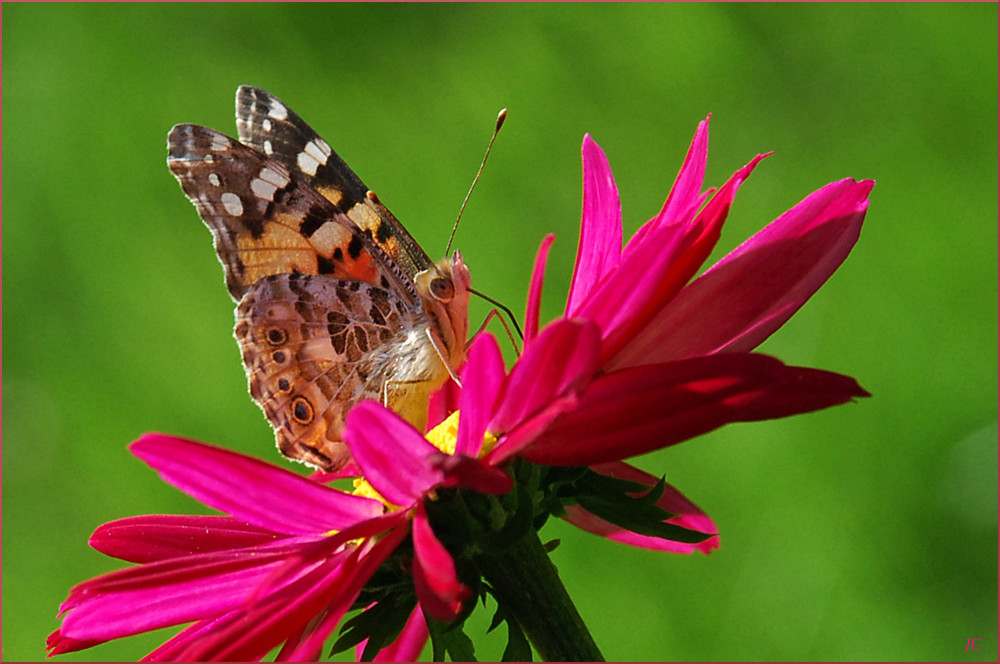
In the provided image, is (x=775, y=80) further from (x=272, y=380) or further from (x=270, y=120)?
(x=272, y=380)

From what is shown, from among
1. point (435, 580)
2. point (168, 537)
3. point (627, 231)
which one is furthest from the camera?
point (627, 231)

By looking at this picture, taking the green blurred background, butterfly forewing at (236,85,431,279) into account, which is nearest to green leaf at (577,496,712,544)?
butterfly forewing at (236,85,431,279)

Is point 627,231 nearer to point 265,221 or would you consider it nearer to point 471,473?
point 265,221

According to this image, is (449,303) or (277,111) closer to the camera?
(449,303)

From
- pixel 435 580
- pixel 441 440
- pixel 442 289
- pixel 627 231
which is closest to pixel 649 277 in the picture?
pixel 435 580

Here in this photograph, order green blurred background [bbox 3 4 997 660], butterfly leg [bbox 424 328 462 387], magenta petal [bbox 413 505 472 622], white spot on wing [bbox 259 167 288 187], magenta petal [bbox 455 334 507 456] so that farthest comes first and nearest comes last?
green blurred background [bbox 3 4 997 660], white spot on wing [bbox 259 167 288 187], butterfly leg [bbox 424 328 462 387], magenta petal [bbox 455 334 507 456], magenta petal [bbox 413 505 472 622]

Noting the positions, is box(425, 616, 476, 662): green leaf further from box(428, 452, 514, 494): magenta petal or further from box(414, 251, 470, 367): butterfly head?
box(414, 251, 470, 367): butterfly head
